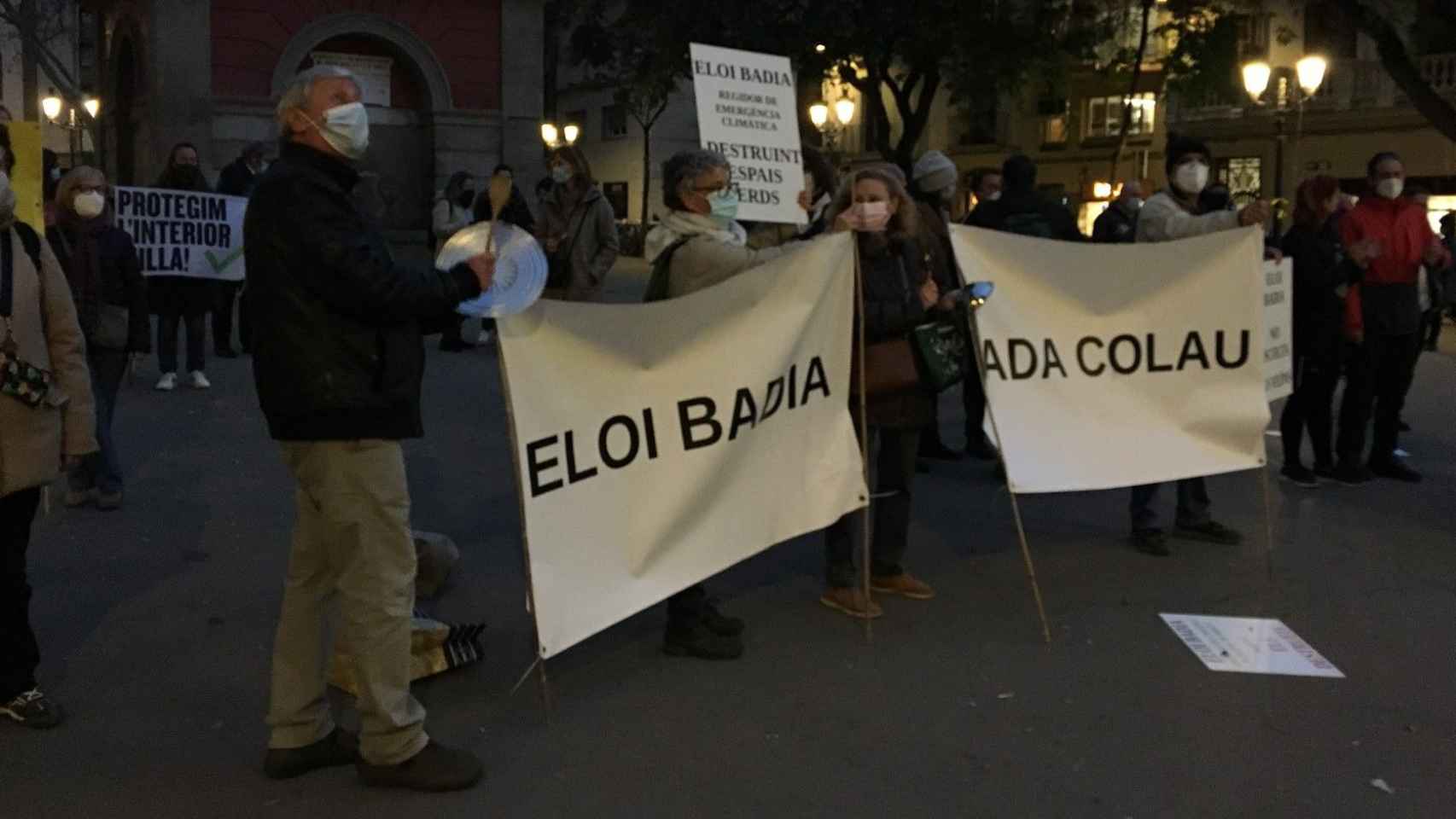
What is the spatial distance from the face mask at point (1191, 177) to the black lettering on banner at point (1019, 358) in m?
1.73

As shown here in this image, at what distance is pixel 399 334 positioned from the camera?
3867 millimetres

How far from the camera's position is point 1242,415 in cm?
632

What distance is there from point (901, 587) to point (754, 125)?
2.69 metres

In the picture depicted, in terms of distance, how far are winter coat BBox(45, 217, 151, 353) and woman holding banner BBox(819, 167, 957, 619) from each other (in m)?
4.07

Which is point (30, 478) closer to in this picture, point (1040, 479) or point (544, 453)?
point (544, 453)

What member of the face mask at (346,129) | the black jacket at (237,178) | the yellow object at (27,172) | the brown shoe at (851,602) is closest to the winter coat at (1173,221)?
the brown shoe at (851,602)

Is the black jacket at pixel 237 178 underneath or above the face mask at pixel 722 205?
above

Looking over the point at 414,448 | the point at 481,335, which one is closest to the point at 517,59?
the point at 481,335

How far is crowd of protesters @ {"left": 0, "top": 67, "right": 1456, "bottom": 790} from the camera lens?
376cm

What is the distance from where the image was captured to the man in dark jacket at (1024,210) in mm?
8422

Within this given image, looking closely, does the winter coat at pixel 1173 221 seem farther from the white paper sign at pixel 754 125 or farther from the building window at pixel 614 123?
the building window at pixel 614 123

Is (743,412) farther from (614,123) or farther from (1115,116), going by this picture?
(614,123)

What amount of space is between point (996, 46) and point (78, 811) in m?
22.0

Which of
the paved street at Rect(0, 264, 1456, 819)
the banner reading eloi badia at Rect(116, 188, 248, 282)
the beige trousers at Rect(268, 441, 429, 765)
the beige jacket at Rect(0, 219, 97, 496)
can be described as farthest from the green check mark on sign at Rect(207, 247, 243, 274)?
the beige trousers at Rect(268, 441, 429, 765)
